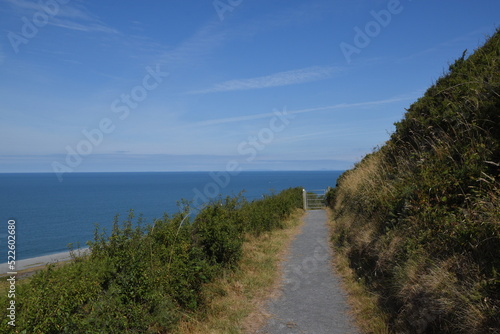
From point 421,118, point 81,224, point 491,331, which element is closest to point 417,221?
point 491,331

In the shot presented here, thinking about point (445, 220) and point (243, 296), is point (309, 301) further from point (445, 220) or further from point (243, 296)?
point (445, 220)

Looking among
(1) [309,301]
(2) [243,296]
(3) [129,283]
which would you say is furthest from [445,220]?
(3) [129,283]

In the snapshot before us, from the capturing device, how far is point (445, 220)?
480 centimetres

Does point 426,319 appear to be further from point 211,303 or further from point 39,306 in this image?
point 39,306

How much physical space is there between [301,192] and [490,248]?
26045mm

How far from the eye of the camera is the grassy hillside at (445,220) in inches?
143

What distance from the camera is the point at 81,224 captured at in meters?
55.9

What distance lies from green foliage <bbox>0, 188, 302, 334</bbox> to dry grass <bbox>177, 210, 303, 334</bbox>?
0.26 metres

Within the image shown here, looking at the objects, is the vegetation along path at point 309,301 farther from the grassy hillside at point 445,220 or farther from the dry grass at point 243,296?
the grassy hillside at point 445,220

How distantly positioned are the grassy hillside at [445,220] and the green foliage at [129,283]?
341cm

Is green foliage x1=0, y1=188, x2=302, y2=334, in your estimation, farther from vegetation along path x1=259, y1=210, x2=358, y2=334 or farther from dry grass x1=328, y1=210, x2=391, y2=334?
dry grass x1=328, y1=210, x2=391, y2=334

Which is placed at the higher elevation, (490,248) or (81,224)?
(490,248)

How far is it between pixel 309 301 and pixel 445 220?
3090 mm

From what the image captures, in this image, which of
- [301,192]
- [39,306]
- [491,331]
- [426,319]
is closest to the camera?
[491,331]
